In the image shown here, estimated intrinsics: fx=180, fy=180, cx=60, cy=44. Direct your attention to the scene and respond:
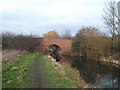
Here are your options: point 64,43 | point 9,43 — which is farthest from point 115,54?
point 64,43

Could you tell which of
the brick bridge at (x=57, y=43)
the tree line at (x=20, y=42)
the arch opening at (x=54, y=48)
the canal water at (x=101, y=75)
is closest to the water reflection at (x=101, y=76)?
the canal water at (x=101, y=75)

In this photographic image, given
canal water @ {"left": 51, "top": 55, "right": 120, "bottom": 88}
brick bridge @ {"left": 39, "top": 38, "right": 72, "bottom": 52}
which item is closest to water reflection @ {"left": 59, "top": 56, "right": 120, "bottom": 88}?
canal water @ {"left": 51, "top": 55, "right": 120, "bottom": 88}

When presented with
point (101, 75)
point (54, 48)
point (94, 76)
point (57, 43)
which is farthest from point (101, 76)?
point (54, 48)

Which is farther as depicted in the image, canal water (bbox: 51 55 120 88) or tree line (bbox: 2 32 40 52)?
tree line (bbox: 2 32 40 52)

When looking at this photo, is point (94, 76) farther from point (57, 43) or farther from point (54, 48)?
point (54, 48)

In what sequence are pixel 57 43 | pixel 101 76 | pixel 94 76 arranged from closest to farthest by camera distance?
pixel 94 76, pixel 101 76, pixel 57 43

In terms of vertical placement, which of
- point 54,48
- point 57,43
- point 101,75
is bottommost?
point 101,75

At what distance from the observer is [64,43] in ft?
141

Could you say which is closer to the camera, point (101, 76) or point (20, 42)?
point (101, 76)

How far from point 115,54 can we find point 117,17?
17.1 feet

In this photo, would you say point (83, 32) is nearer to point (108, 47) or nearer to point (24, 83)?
point (108, 47)

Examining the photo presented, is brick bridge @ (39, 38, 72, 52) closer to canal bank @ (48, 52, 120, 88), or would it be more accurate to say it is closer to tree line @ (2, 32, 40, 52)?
tree line @ (2, 32, 40, 52)

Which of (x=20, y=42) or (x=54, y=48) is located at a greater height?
(x=20, y=42)

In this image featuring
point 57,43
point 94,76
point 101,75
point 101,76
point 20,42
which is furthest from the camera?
point 57,43
